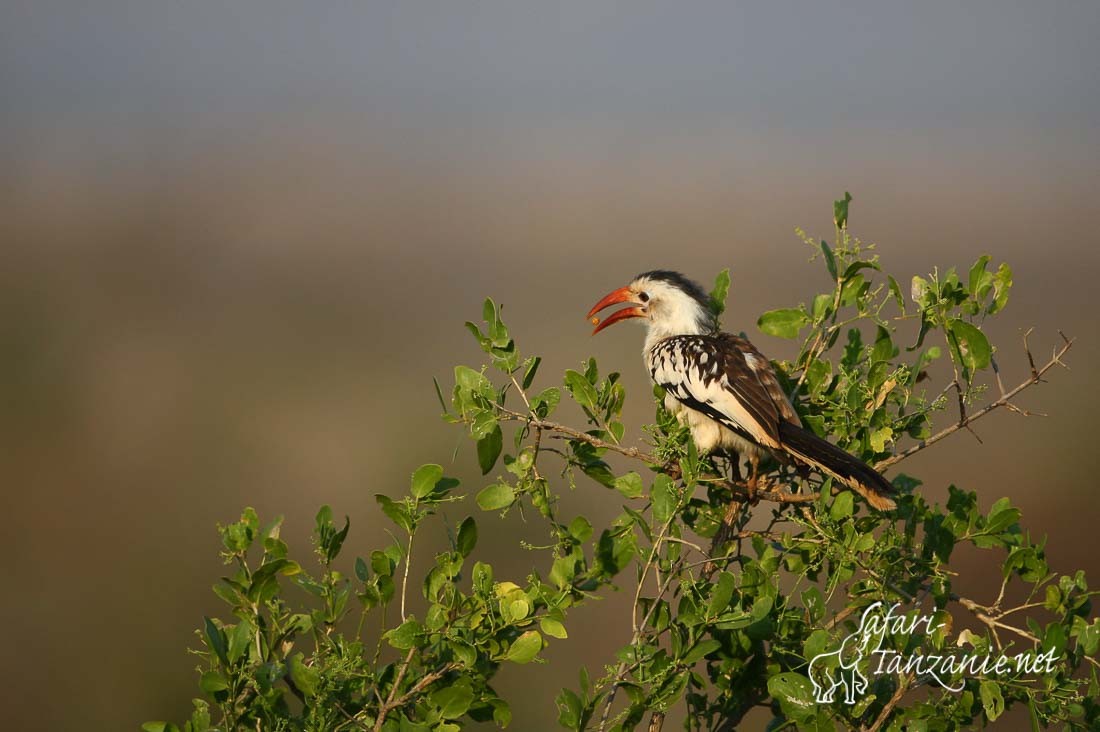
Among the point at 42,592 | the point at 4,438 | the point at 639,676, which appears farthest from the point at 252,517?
the point at 4,438

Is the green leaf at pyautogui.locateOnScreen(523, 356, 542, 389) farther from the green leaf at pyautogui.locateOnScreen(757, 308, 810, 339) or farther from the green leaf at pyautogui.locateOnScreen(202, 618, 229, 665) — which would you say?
the green leaf at pyautogui.locateOnScreen(202, 618, 229, 665)

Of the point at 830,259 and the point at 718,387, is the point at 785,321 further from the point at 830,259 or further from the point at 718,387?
the point at 718,387

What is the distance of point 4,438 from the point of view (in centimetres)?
1480

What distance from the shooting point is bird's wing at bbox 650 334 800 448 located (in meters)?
3.74

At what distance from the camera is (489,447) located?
116 inches

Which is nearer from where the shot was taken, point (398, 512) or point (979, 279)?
point (398, 512)

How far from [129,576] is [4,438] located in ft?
17.3

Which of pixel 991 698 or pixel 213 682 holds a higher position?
pixel 991 698

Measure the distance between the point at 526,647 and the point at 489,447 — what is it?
1.89ft

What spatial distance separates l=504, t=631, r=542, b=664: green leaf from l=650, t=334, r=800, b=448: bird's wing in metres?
1.36

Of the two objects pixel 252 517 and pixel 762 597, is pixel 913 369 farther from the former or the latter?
pixel 252 517

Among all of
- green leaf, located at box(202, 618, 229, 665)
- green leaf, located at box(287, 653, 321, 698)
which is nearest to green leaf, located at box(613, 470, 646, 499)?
green leaf, located at box(287, 653, 321, 698)

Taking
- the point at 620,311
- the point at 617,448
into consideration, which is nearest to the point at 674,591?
the point at 617,448

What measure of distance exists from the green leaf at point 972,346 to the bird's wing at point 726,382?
730 mm
